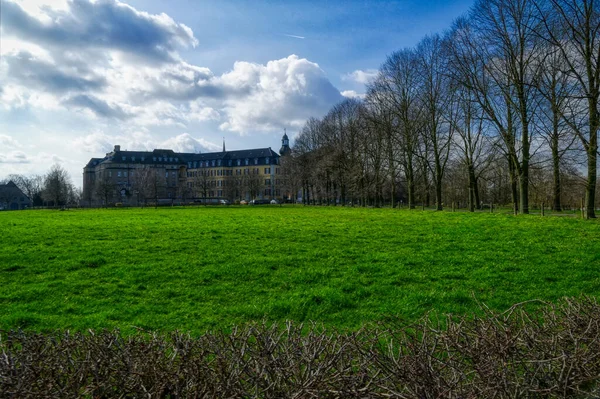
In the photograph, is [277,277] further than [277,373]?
Yes

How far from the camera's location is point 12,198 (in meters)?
122

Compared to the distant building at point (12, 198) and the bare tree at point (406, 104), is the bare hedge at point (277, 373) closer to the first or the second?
the bare tree at point (406, 104)

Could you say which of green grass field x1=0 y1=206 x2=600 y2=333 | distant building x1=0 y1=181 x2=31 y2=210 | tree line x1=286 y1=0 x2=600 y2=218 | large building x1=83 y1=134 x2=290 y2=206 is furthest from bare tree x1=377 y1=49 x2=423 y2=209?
distant building x1=0 y1=181 x2=31 y2=210

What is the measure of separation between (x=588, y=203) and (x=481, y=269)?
20453mm

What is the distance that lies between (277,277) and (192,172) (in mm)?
159792

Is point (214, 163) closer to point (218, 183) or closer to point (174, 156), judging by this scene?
point (218, 183)

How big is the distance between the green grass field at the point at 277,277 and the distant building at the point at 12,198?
426 ft

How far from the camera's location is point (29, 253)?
12992 mm

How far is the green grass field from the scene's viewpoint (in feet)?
23.6

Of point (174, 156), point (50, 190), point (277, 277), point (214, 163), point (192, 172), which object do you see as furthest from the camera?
point (174, 156)

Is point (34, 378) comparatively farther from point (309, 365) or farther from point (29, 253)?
point (29, 253)

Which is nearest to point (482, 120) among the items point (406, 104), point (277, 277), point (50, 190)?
point (406, 104)

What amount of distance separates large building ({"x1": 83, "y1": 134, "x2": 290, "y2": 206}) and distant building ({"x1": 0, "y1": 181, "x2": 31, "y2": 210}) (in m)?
18.0

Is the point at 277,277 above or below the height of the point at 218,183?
below
